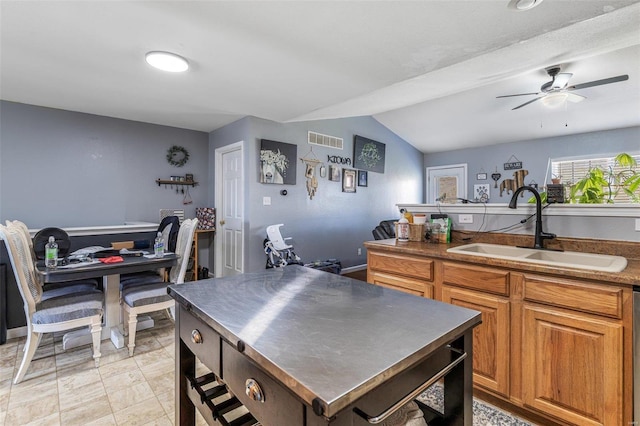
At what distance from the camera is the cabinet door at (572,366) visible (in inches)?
55.4

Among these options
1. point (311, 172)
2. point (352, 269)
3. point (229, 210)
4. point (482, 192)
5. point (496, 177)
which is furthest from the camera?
point (482, 192)

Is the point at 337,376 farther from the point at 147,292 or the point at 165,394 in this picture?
the point at 147,292

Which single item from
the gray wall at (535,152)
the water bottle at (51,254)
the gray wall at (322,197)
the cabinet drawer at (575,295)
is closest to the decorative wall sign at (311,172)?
the gray wall at (322,197)

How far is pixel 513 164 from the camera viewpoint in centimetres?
603

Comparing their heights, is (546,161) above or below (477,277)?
above

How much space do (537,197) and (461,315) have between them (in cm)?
142

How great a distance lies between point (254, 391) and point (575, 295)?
5.25 ft

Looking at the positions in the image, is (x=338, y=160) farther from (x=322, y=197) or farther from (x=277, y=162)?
(x=277, y=162)

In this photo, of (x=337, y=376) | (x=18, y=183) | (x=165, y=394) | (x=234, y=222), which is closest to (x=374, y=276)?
(x=165, y=394)

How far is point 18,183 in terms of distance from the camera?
3482 mm

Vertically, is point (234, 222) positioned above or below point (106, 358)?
above

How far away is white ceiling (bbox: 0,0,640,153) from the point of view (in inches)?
68.8

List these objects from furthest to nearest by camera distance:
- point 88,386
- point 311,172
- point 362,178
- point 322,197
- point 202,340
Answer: point 362,178 → point 322,197 → point 311,172 → point 88,386 → point 202,340

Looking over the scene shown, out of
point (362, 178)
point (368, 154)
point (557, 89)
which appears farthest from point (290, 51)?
point (368, 154)
